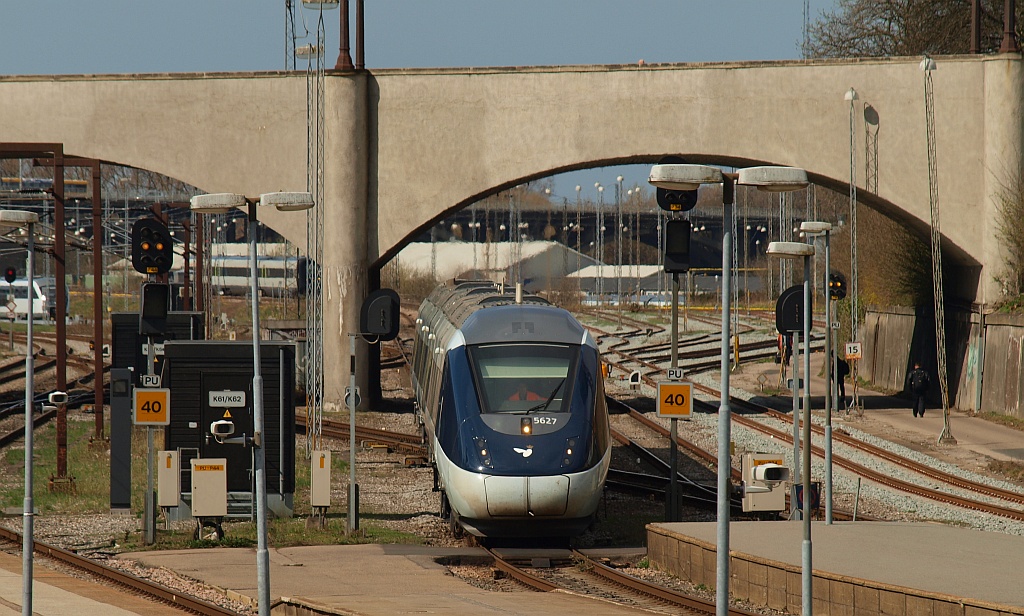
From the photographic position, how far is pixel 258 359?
14.2 metres

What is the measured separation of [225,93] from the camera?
113 feet

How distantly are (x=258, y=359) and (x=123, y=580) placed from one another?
4074mm

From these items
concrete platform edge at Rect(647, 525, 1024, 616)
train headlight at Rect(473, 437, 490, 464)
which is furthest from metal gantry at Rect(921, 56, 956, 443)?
train headlight at Rect(473, 437, 490, 464)

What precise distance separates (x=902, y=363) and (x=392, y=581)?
98.5ft

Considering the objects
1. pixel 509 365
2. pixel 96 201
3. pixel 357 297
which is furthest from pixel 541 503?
pixel 357 297

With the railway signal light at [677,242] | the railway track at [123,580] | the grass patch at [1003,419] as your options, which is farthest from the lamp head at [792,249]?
the grass patch at [1003,419]

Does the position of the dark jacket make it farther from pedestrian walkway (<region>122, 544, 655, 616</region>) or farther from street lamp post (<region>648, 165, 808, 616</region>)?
street lamp post (<region>648, 165, 808, 616</region>)

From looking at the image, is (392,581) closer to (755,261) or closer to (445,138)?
(445,138)

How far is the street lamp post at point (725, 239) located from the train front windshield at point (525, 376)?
6090 mm

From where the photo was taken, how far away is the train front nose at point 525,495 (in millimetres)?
16688

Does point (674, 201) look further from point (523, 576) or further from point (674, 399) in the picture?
point (523, 576)

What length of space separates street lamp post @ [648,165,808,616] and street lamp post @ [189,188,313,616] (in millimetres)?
4417

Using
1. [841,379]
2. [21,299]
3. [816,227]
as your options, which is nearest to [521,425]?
[816,227]

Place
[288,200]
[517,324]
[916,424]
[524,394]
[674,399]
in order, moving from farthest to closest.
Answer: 1. [916,424]
2. [674,399]
3. [517,324]
4. [524,394]
5. [288,200]
